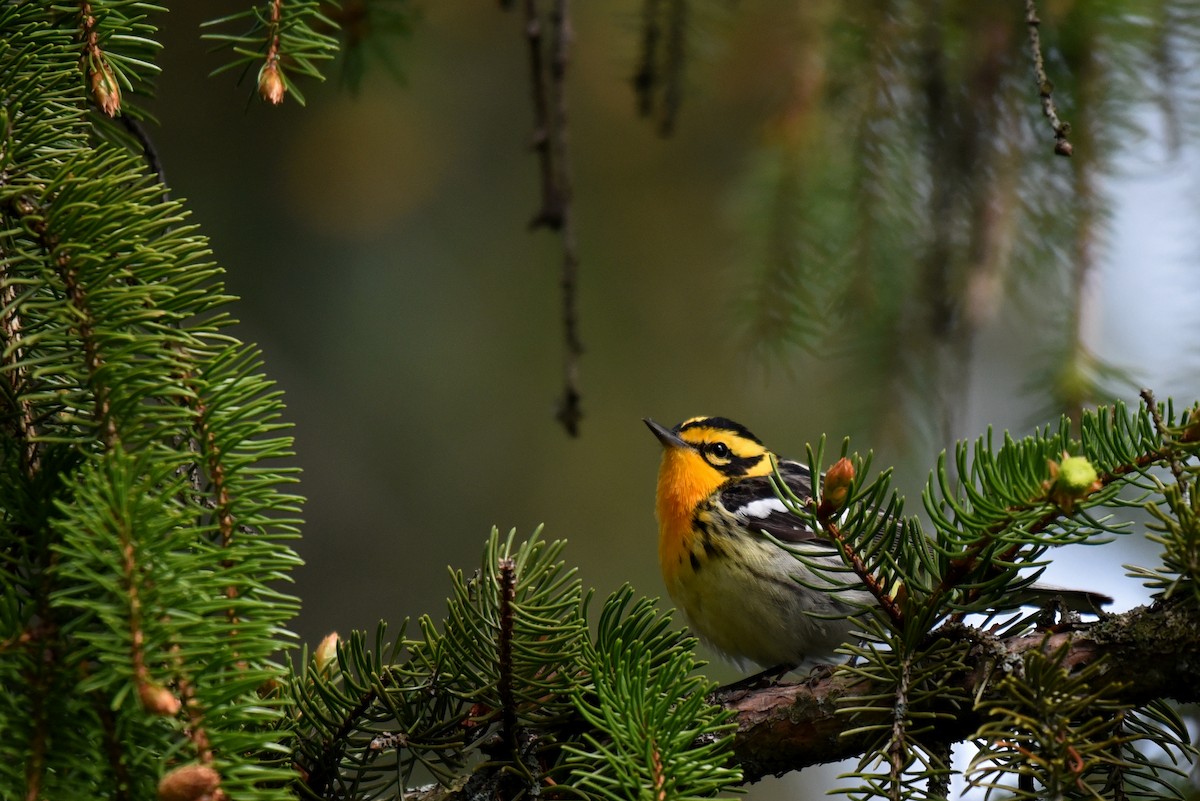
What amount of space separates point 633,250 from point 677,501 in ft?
10.9

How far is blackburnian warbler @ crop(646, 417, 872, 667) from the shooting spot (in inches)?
123

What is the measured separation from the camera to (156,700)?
110 cm

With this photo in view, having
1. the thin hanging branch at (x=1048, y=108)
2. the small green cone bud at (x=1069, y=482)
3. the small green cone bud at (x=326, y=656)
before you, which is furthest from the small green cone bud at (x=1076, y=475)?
the small green cone bud at (x=326, y=656)

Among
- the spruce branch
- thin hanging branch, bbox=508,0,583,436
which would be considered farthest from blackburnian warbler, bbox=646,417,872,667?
the spruce branch

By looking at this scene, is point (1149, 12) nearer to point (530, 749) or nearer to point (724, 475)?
point (724, 475)

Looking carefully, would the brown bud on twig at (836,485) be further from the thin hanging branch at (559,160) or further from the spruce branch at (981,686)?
the thin hanging branch at (559,160)

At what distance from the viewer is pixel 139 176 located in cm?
148

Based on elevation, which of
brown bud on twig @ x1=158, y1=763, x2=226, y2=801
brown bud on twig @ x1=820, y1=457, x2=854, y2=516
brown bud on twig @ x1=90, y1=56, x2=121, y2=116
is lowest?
brown bud on twig @ x1=158, y1=763, x2=226, y2=801

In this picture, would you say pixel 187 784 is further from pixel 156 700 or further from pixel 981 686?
pixel 981 686

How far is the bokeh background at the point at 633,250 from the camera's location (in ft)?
10.6

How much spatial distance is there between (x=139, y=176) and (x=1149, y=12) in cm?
307

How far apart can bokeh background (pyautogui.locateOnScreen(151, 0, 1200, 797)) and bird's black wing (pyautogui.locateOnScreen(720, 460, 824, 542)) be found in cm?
46

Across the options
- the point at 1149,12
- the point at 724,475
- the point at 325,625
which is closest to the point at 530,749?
the point at 724,475

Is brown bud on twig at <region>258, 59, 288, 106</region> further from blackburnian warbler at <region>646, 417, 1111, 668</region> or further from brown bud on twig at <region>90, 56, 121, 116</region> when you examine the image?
blackburnian warbler at <region>646, 417, 1111, 668</region>
